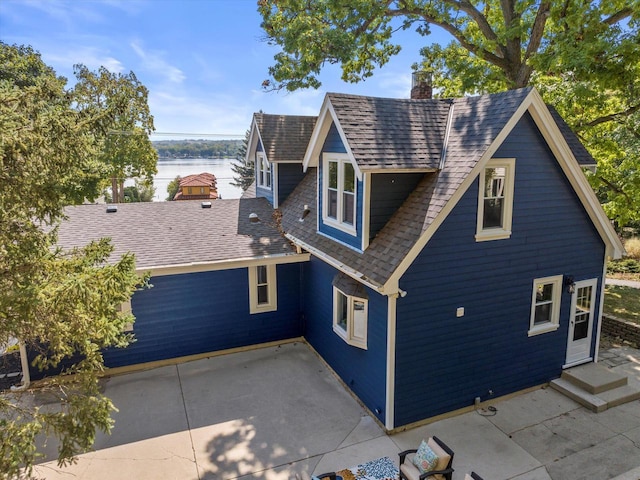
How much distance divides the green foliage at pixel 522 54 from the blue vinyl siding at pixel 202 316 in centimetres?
976

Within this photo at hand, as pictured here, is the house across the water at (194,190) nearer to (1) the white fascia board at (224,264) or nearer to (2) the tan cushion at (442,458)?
(1) the white fascia board at (224,264)

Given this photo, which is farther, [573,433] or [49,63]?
[49,63]

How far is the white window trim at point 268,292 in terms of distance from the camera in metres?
11.8

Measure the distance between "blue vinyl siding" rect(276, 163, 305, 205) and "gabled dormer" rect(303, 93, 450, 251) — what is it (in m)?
4.72

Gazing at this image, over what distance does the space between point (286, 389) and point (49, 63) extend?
3657 centimetres

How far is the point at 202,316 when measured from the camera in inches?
450

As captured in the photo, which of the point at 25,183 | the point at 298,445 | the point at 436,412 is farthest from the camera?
the point at 436,412

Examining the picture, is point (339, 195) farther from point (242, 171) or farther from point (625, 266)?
point (242, 171)

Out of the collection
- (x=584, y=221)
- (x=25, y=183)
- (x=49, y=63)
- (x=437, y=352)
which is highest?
(x=49, y=63)

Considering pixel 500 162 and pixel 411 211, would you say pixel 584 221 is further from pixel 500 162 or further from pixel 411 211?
pixel 411 211

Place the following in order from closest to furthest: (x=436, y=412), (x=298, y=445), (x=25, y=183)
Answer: (x=25, y=183), (x=298, y=445), (x=436, y=412)

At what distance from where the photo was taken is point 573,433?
27.1ft

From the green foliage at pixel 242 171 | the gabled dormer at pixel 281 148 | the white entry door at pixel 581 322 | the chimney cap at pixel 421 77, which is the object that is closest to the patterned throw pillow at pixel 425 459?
the white entry door at pixel 581 322

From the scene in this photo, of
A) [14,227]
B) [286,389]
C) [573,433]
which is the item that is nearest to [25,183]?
[14,227]
